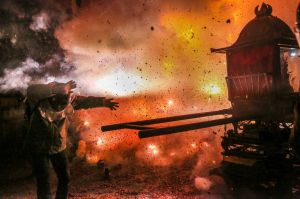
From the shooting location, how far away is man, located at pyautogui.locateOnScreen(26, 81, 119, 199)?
182 inches

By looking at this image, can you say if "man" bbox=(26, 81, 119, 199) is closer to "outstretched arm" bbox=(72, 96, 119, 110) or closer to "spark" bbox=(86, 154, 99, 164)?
"outstretched arm" bbox=(72, 96, 119, 110)

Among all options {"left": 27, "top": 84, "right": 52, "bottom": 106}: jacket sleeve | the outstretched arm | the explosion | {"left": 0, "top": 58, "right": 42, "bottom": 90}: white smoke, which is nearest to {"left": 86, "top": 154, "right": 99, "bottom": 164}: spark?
the explosion

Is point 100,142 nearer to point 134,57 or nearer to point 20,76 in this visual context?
point 20,76

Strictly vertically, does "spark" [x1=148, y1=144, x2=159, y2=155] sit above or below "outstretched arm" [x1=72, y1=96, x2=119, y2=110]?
below

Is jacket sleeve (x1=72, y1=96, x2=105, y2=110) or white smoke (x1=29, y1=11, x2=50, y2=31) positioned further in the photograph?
white smoke (x1=29, y1=11, x2=50, y2=31)

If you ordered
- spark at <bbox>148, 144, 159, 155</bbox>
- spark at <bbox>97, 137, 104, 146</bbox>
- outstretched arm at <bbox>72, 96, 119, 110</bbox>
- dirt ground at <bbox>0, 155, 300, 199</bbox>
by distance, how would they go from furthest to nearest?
spark at <bbox>97, 137, 104, 146</bbox> → spark at <bbox>148, 144, 159, 155</bbox> → dirt ground at <bbox>0, 155, 300, 199</bbox> → outstretched arm at <bbox>72, 96, 119, 110</bbox>

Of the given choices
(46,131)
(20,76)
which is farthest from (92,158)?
(20,76)

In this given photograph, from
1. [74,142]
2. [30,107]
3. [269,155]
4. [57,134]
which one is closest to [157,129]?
[57,134]

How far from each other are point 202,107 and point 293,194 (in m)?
12.6

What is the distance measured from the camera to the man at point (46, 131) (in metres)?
4.63

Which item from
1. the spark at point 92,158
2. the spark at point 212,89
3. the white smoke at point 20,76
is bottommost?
the spark at point 92,158

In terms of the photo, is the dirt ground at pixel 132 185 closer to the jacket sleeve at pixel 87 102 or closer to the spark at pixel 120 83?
the jacket sleeve at pixel 87 102

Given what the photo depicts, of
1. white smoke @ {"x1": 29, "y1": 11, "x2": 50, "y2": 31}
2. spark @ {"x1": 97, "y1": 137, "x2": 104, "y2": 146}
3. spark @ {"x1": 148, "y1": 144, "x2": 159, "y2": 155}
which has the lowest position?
spark @ {"x1": 148, "y1": 144, "x2": 159, "y2": 155}

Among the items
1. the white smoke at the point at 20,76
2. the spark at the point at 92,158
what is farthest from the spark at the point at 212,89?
the white smoke at the point at 20,76
